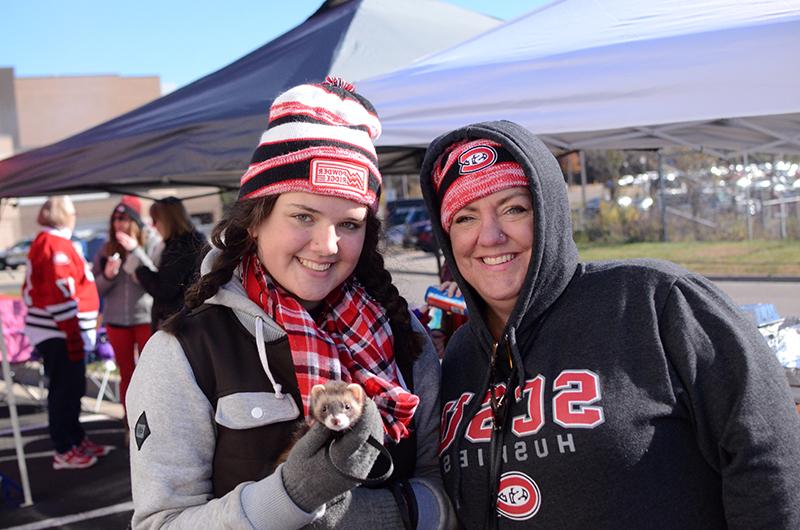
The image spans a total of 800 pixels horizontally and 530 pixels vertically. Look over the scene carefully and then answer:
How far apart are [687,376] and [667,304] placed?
0.16 m

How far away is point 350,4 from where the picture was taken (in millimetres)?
5324

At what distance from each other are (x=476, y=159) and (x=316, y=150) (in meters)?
0.38

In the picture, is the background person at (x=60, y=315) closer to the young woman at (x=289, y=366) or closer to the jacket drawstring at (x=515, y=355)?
the young woman at (x=289, y=366)

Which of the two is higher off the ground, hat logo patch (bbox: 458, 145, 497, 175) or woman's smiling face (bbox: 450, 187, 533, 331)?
hat logo patch (bbox: 458, 145, 497, 175)

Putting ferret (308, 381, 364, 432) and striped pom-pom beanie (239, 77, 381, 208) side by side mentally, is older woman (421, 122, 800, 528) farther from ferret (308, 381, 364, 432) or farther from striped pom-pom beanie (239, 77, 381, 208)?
ferret (308, 381, 364, 432)

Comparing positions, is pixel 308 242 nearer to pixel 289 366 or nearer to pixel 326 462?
pixel 289 366

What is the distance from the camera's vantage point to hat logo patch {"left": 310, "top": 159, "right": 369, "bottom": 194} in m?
1.57

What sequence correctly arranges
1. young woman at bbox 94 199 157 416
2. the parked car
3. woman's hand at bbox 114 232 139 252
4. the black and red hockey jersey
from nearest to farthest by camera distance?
the black and red hockey jersey < woman's hand at bbox 114 232 139 252 < young woman at bbox 94 199 157 416 < the parked car

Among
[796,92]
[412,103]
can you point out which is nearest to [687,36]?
[796,92]

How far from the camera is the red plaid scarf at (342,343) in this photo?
1562 mm

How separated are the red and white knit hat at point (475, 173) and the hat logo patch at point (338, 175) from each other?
231mm

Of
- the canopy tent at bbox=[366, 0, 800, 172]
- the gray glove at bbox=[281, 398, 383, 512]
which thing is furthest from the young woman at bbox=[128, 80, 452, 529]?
the canopy tent at bbox=[366, 0, 800, 172]

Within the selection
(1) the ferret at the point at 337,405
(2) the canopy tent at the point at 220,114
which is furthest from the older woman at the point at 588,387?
(2) the canopy tent at the point at 220,114

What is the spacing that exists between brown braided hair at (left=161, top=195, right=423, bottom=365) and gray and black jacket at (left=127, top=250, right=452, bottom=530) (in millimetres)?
39
